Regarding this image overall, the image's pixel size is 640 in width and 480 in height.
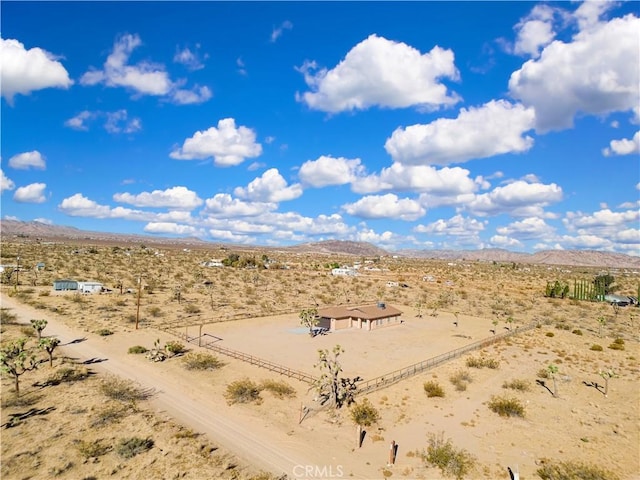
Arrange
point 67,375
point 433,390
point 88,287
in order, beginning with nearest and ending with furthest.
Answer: point 433,390 < point 67,375 < point 88,287

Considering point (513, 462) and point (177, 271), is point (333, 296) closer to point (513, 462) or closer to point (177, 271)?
point (177, 271)

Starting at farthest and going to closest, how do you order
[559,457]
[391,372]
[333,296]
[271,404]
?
[333,296], [391,372], [271,404], [559,457]

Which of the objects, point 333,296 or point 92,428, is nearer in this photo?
point 92,428

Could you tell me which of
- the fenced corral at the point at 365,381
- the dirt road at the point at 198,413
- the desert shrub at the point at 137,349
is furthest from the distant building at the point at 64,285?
the desert shrub at the point at 137,349

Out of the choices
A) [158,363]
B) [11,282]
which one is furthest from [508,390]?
[11,282]

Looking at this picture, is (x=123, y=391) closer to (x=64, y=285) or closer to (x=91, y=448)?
(x=91, y=448)

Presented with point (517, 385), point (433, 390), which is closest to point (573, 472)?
point (433, 390)
